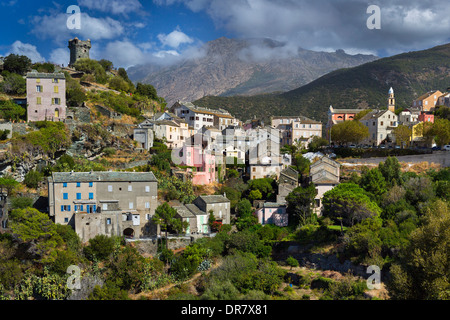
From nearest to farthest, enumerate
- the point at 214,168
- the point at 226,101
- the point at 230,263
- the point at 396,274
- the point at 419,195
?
the point at 396,274, the point at 230,263, the point at 419,195, the point at 214,168, the point at 226,101

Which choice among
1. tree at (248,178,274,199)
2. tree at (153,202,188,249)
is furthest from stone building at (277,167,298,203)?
tree at (153,202,188,249)

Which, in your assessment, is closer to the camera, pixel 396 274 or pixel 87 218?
pixel 396 274

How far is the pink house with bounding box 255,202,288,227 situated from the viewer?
44.8 meters

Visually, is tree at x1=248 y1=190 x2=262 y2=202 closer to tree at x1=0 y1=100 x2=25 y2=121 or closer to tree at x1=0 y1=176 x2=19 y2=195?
tree at x1=0 y1=176 x2=19 y2=195

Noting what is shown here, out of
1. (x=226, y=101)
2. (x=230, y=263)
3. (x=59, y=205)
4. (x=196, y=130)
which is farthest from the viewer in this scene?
(x=226, y=101)

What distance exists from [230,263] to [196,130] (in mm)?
38969

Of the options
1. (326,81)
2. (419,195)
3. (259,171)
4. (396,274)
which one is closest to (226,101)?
(326,81)

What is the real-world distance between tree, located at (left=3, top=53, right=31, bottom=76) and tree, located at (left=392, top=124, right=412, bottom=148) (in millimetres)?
59823

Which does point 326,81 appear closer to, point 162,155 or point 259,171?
point 259,171

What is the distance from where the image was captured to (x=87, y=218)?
118 feet

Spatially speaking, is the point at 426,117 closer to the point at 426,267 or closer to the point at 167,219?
the point at 426,267

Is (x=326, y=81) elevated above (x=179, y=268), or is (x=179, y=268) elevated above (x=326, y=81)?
(x=326, y=81)

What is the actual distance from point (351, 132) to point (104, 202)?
134 feet

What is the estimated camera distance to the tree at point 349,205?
126 feet
